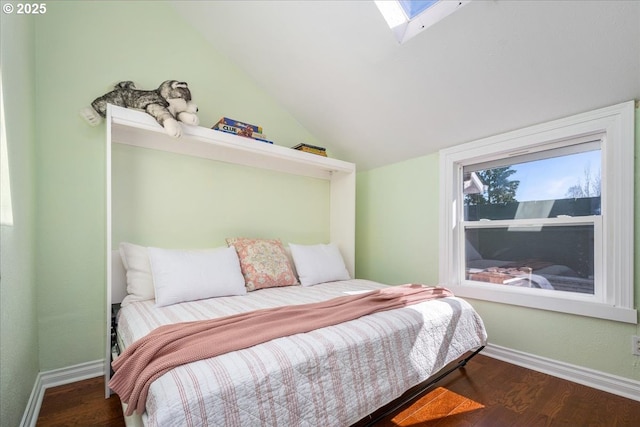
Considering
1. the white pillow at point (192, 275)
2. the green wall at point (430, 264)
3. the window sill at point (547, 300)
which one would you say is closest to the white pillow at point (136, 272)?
the white pillow at point (192, 275)

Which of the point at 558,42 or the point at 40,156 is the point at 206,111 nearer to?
the point at 40,156

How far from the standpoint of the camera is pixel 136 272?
6.05ft

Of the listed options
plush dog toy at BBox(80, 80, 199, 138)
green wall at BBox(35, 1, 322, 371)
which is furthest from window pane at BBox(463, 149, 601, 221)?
green wall at BBox(35, 1, 322, 371)

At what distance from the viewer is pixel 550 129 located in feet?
6.42

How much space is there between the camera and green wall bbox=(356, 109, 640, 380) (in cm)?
171

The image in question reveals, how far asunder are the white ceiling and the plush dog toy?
0.87 metres

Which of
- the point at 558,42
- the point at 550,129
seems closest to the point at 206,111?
the point at 558,42

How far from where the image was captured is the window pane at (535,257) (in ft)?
6.31

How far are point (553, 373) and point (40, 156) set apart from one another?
3646 millimetres

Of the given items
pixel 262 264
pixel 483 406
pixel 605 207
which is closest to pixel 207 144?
pixel 262 264

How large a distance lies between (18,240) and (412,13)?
2536 millimetres

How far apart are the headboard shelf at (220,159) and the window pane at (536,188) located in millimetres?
1167

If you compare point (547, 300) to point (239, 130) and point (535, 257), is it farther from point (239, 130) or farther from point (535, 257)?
point (239, 130)

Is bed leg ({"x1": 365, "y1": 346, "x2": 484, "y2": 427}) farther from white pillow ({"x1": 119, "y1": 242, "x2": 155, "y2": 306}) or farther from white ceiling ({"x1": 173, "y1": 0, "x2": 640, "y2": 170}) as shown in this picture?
white ceiling ({"x1": 173, "y1": 0, "x2": 640, "y2": 170})
